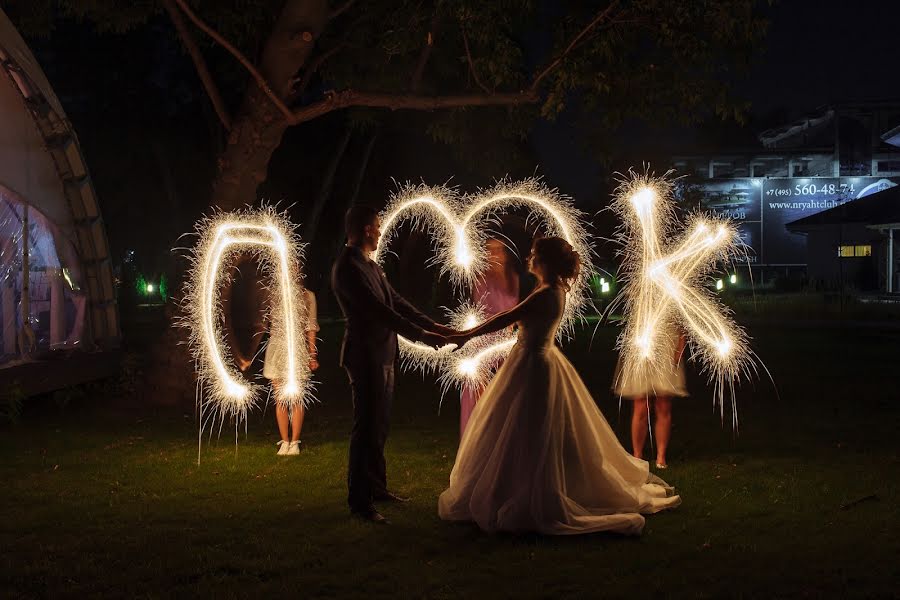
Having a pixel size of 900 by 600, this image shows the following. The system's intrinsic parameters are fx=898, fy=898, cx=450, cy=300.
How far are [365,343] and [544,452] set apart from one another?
67.7 inches

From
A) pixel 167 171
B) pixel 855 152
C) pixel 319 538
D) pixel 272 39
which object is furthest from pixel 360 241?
pixel 855 152

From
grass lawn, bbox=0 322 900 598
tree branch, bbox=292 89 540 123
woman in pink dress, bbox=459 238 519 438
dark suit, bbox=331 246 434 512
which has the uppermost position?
tree branch, bbox=292 89 540 123

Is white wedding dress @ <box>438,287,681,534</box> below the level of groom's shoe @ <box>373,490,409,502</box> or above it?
above

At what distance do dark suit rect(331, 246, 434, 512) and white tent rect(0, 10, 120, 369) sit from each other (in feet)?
31.1

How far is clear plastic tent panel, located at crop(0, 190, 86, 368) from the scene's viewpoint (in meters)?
14.6

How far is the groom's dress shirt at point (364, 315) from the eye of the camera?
23.7ft

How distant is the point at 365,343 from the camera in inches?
289

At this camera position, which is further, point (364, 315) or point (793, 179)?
point (793, 179)

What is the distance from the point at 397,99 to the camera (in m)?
13.3

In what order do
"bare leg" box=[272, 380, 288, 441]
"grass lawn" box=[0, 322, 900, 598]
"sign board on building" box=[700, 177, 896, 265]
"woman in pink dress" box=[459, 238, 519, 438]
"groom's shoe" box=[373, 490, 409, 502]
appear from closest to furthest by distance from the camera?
"grass lawn" box=[0, 322, 900, 598] < "groom's shoe" box=[373, 490, 409, 502] < "woman in pink dress" box=[459, 238, 519, 438] < "bare leg" box=[272, 380, 288, 441] < "sign board on building" box=[700, 177, 896, 265]

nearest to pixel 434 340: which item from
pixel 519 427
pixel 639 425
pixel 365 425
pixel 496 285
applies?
pixel 365 425

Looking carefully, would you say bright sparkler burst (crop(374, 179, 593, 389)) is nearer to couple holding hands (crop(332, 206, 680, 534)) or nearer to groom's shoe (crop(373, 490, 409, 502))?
couple holding hands (crop(332, 206, 680, 534))

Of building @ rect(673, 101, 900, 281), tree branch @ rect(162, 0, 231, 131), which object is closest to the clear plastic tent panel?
tree branch @ rect(162, 0, 231, 131)

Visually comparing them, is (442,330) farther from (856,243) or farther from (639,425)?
(856,243)
